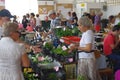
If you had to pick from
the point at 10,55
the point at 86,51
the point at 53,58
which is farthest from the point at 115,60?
the point at 10,55

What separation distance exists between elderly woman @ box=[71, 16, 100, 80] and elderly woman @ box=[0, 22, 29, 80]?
130 cm

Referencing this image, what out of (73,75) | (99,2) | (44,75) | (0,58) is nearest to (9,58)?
(0,58)

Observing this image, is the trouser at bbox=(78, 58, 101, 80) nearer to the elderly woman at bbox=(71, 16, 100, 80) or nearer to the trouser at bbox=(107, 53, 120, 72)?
the elderly woman at bbox=(71, 16, 100, 80)

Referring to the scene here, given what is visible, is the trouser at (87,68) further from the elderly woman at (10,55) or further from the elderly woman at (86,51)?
the elderly woman at (10,55)

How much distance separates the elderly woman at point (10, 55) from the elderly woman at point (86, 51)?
51.2 inches

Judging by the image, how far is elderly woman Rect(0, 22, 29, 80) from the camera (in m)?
2.70

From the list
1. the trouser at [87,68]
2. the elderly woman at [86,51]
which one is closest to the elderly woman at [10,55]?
the elderly woman at [86,51]

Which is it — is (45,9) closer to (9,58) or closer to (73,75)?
(73,75)

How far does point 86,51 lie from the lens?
389 centimetres

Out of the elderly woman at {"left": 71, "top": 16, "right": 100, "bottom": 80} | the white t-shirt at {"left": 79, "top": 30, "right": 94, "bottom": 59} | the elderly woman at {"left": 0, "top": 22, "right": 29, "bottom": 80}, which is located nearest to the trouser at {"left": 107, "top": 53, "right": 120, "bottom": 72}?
the elderly woman at {"left": 71, "top": 16, "right": 100, "bottom": 80}

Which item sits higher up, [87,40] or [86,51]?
[87,40]

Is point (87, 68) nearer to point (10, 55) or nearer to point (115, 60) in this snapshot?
point (115, 60)

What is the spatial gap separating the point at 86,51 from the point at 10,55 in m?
1.46

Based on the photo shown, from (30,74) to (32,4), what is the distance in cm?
1209
